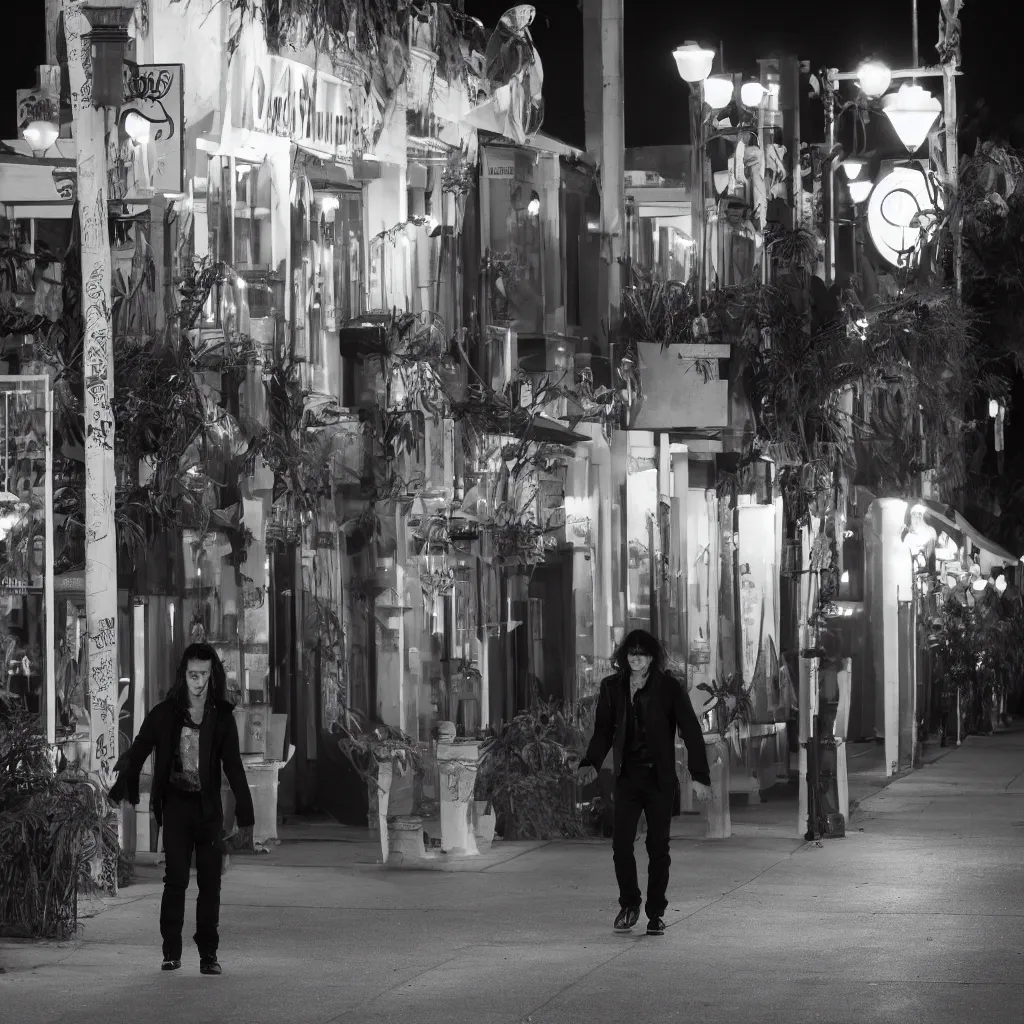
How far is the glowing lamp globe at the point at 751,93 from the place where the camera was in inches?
968

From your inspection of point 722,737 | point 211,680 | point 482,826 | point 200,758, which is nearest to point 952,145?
point 722,737

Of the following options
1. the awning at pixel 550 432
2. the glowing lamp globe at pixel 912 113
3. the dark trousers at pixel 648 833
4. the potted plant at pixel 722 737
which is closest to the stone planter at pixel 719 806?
the potted plant at pixel 722 737

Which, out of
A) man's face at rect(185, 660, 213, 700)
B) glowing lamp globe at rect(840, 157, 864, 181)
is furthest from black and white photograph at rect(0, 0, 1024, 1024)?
glowing lamp globe at rect(840, 157, 864, 181)

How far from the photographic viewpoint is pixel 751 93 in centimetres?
2461

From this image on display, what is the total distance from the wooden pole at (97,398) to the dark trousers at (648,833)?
3.30m

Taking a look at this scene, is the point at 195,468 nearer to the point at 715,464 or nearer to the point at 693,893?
the point at 693,893

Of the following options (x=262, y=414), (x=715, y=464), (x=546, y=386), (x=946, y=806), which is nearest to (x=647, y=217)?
Result: (x=715, y=464)

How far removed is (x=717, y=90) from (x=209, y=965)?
13694mm

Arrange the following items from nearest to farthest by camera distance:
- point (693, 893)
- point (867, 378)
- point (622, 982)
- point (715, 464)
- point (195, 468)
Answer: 1. point (622, 982)
2. point (693, 893)
3. point (195, 468)
4. point (867, 378)
5. point (715, 464)

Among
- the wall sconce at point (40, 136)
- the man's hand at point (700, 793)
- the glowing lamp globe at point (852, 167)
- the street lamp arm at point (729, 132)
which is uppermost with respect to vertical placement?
the glowing lamp globe at point (852, 167)

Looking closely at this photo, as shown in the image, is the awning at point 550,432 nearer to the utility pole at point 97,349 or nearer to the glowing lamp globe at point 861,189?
the utility pole at point 97,349

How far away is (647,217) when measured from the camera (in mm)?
25984

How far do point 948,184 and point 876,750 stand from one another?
24.3ft

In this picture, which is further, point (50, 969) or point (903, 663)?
point (903, 663)
